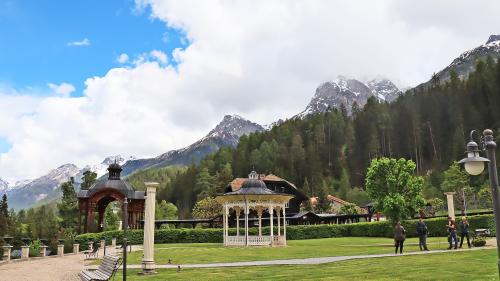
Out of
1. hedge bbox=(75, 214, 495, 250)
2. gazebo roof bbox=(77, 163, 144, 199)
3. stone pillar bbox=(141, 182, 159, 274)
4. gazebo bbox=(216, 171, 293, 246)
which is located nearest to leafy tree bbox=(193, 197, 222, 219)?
gazebo roof bbox=(77, 163, 144, 199)

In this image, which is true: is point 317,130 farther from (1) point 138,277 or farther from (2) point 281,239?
(1) point 138,277

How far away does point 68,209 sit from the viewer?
7662 cm

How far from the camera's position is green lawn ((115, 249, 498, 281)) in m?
14.6

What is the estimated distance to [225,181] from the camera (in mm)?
95875


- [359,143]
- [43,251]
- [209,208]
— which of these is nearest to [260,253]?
[43,251]

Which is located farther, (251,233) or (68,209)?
(68,209)

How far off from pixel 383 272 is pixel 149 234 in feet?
32.5

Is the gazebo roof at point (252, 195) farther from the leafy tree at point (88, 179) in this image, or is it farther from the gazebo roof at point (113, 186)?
the leafy tree at point (88, 179)

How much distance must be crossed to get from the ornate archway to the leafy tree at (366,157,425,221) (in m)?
34.5

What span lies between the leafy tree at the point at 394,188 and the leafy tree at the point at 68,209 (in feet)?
178

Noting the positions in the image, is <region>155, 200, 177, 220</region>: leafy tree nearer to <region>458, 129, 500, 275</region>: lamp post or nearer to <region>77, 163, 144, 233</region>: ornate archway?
<region>77, 163, 144, 233</region>: ornate archway

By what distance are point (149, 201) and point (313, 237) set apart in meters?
42.2

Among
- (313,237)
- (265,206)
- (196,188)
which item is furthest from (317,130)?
(265,206)

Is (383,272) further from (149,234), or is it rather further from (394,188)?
(394,188)
